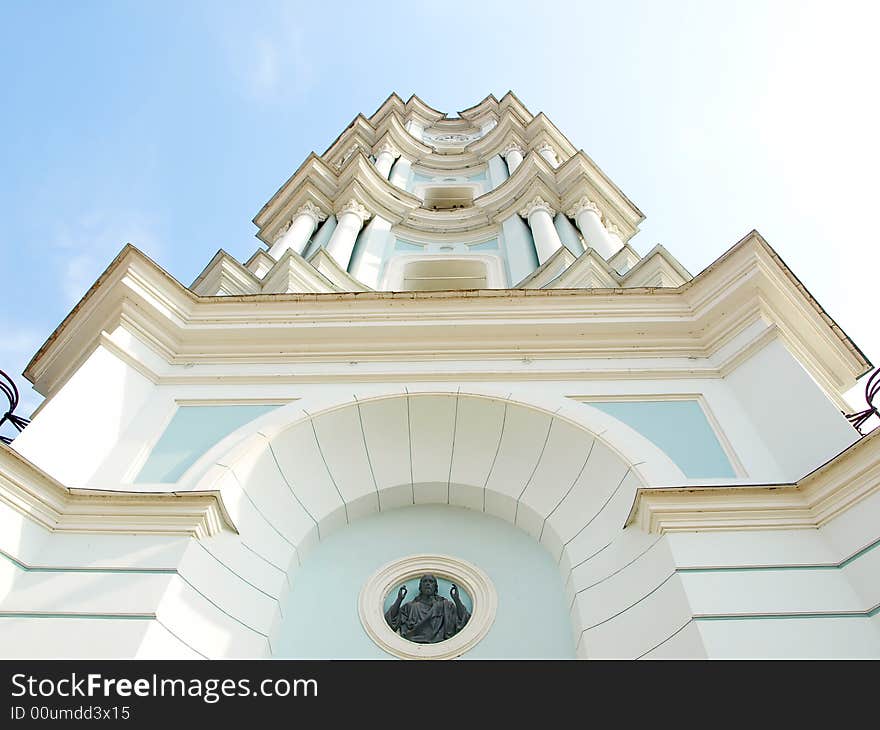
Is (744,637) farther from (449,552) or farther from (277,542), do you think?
(277,542)

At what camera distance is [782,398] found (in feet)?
23.6

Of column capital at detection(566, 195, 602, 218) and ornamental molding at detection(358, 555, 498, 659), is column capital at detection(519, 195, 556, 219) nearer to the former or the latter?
column capital at detection(566, 195, 602, 218)

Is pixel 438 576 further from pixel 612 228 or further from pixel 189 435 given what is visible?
pixel 612 228

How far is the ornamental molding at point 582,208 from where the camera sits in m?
17.8

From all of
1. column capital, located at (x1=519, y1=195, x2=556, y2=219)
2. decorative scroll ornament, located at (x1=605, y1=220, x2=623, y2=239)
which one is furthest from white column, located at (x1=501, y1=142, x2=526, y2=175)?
decorative scroll ornament, located at (x1=605, y1=220, x2=623, y2=239)

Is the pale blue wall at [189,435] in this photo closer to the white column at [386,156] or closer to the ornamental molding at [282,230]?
the ornamental molding at [282,230]

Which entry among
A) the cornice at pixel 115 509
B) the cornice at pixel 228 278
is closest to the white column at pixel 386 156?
the cornice at pixel 228 278

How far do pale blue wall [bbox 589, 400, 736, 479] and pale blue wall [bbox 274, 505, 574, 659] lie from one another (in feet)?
5.65

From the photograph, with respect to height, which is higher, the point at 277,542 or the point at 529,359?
the point at 529,359

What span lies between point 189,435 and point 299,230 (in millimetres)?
9942

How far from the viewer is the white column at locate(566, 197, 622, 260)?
50.0ft

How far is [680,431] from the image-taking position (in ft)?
24.3
